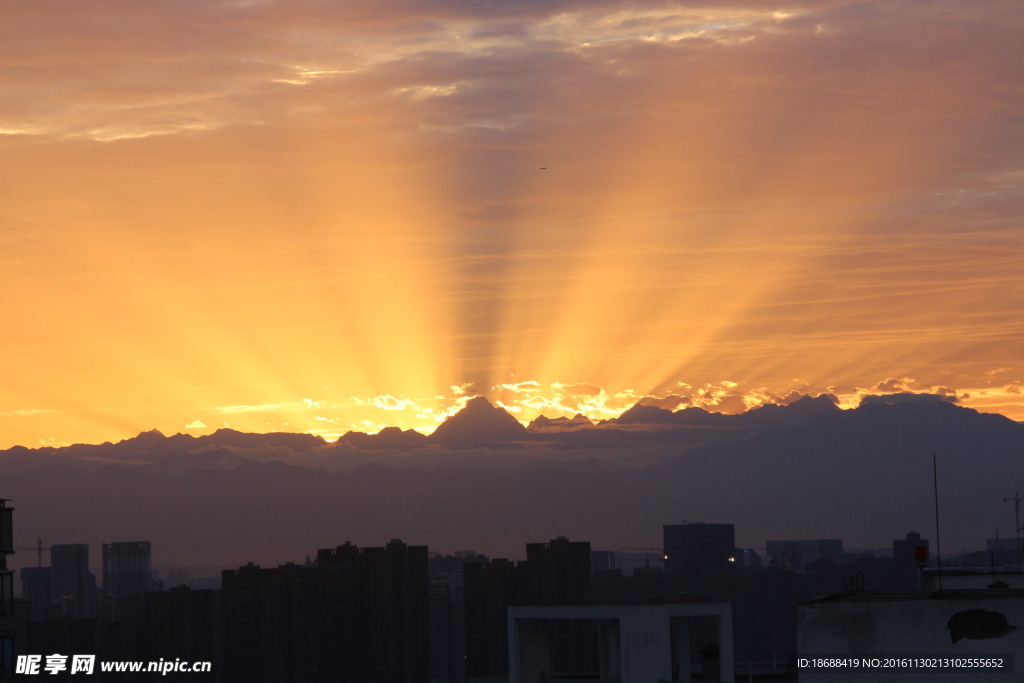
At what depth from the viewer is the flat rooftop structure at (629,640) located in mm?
60531

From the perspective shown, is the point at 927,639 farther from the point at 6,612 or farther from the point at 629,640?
the point at 6,612

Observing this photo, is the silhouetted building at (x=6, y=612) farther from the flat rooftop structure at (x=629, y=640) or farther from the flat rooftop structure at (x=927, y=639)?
the flat rooftop structure at (x=927, y=639)

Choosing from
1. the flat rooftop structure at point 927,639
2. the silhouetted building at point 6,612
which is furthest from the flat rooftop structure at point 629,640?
the silhouetted building at point 6,612

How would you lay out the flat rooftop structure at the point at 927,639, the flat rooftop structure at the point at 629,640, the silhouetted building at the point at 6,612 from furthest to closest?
the silhouetted building at the point at 6,612, the flat rooftop structure at the point at 629,640, the flat rooftop structure at the point at 927,639

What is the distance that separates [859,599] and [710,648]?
80.9 feet

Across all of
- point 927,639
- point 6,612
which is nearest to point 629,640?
point 927,639

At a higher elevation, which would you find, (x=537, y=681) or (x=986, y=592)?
(x=986, y=592)

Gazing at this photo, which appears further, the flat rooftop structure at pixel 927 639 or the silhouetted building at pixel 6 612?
the silhouetted building at pixel 6 612

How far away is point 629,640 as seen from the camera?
61.1 metres

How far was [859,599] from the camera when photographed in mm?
43094

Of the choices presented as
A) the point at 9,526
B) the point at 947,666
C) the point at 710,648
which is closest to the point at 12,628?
the point at 9,526

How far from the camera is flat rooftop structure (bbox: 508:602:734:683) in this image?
60531 mm

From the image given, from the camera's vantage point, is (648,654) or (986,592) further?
(648,654)

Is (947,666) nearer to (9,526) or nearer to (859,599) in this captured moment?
(859,599)
